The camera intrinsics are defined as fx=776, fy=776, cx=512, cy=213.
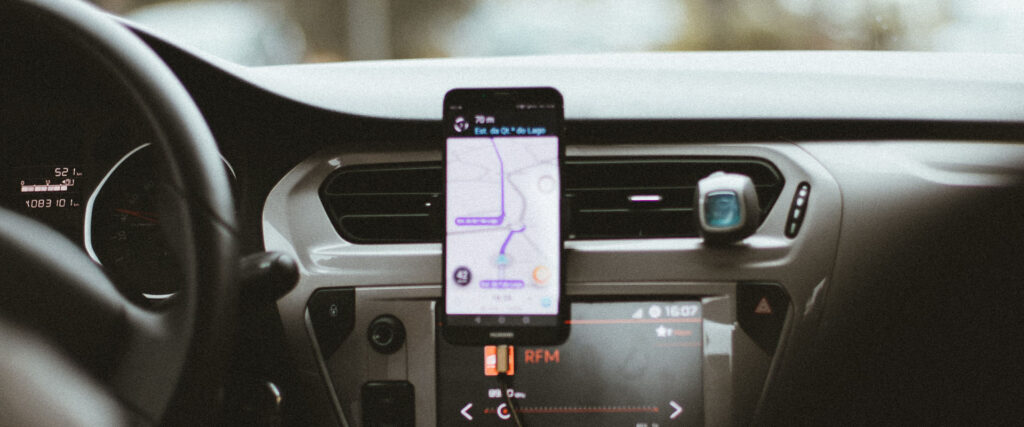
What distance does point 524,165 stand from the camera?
4.66ft

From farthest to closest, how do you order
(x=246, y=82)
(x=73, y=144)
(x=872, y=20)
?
(x=872, y=20) < (x=73, y=144) < (x=246, y=82)

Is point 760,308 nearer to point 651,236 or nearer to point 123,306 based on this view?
point 651,236

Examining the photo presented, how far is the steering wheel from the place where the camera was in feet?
2.83

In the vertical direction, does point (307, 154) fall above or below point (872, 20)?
below

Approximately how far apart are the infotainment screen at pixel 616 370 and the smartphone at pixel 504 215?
68mm

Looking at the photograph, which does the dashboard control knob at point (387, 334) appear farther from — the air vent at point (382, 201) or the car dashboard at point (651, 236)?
the air vent at point (382, 201)

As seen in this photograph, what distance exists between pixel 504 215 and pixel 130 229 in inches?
28.5

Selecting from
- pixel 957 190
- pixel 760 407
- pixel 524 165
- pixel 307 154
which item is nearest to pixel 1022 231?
pixel 957 190

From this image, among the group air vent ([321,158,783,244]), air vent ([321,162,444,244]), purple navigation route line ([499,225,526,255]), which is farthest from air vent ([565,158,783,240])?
air vent ([321,162,444,244])

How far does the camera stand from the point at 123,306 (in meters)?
0.94

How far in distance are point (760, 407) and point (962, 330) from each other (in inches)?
15.9

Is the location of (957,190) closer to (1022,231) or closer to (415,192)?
(1022,231)

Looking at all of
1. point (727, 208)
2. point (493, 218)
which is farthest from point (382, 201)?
point (727, 208)

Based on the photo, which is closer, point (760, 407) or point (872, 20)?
point (760, 407)
